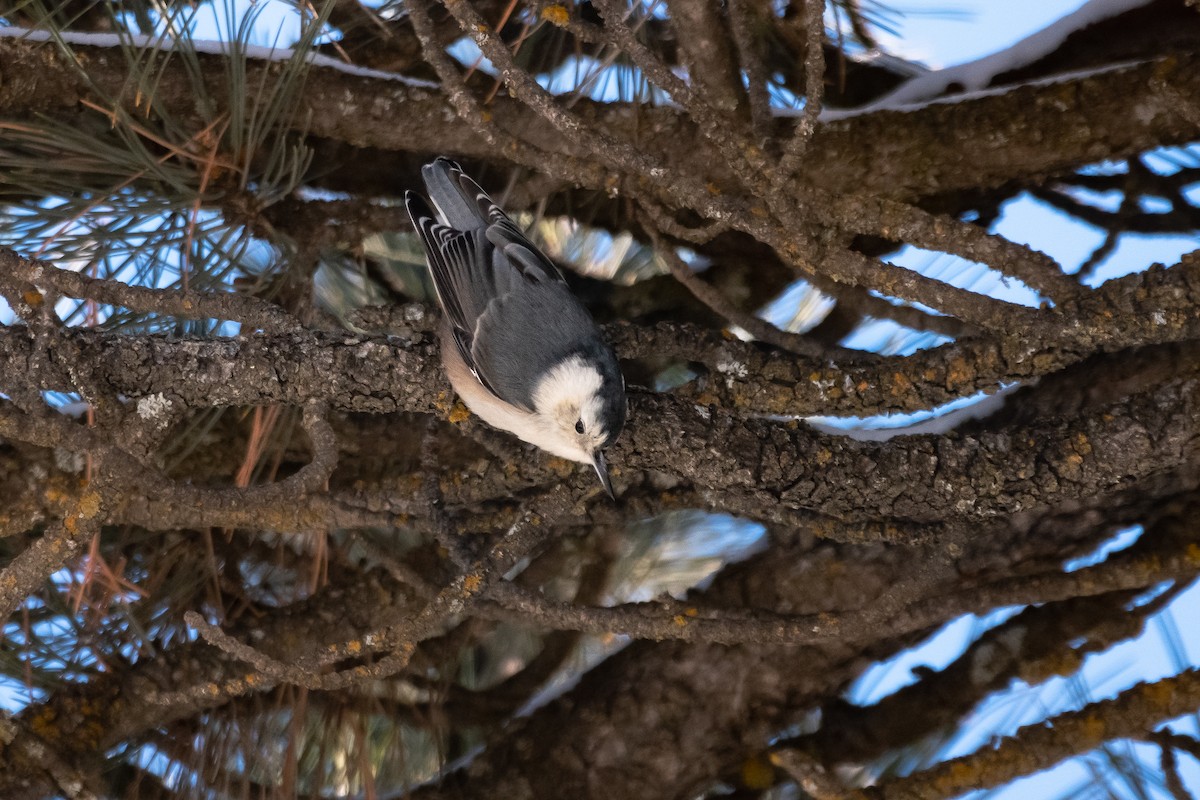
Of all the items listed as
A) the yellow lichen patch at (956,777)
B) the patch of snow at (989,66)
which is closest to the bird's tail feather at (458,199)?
the patch of snow at (989,66)

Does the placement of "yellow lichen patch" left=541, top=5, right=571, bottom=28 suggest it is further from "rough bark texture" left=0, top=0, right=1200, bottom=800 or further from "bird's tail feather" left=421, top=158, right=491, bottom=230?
"bird's tail feather" left=421, top=158, right=491, bottom=230

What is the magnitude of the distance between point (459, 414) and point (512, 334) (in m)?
0.28

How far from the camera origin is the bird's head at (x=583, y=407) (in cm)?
191

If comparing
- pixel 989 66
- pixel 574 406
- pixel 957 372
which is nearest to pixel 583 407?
pixel 574 406

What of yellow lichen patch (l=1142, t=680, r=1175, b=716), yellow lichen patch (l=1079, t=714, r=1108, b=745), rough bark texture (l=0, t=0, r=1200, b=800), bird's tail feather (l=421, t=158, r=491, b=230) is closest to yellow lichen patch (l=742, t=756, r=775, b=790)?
rough bark texture (l=0, t=0, r=1200, b=800)

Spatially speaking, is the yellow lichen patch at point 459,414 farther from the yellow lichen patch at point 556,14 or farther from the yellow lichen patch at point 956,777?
the yellow lichen patch at point 956,777

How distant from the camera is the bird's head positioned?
1.91 meters

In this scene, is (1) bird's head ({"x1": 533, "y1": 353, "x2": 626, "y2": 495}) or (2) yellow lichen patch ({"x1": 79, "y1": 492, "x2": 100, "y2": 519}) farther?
(1) bird's head ({"x1": 533, "y1": 353, "x2": 626, "y2": 495})

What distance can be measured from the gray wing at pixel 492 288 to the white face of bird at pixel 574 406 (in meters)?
0.04

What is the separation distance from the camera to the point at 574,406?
201cm

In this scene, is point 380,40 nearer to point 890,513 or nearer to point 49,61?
point 49,61

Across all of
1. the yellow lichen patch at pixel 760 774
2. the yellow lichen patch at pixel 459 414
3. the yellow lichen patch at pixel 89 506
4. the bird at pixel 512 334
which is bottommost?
the yellow lichen patch at pixel 760 774

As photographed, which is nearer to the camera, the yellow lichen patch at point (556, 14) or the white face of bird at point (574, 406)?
the yellow lichen patch at point (556, 14)

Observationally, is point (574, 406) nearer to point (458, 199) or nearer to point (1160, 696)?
point (458, 199)
